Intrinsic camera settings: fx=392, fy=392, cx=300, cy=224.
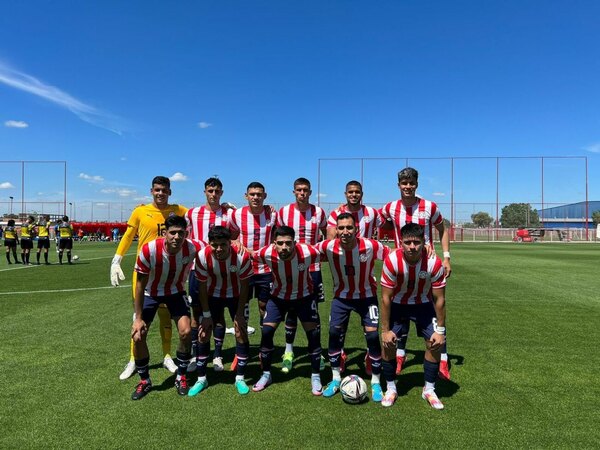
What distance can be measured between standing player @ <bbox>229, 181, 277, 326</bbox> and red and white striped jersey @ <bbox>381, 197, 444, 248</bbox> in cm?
155

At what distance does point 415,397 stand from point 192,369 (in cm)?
256

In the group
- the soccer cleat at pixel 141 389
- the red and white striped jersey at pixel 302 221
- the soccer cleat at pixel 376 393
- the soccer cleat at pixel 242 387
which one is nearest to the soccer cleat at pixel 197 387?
the soccer cleat at pixel 242 387

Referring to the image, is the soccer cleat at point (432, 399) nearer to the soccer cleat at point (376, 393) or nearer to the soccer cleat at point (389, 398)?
the soccer cleat at point (389, 398)

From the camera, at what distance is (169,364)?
4711mm

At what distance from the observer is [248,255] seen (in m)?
4.39

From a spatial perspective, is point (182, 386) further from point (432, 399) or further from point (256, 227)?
point (432, 399)

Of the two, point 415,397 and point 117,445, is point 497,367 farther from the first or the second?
point 117,445

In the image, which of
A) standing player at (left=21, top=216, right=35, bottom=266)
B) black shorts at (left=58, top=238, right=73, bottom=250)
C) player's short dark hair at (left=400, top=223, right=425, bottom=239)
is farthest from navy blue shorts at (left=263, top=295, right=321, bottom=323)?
standing player at (left=21, top=216, right=35, bottom=266)

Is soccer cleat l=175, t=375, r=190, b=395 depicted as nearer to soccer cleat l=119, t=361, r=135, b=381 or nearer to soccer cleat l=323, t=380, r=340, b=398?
soccer cleat l=119, t=361, r=135, b=381

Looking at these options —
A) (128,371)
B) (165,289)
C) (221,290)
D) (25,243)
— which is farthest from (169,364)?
(25,243)

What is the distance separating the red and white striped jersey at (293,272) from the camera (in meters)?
4.25

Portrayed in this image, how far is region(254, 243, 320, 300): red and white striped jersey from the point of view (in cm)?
425

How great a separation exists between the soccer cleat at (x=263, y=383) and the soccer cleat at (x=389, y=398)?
1.21 meters

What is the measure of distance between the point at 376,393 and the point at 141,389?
2365mm
